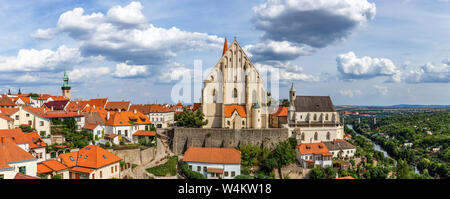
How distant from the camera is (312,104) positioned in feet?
134

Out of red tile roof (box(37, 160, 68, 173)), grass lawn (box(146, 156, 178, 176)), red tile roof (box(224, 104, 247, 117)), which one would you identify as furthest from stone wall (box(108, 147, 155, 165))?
red tile roof (box(224, 104, 247, 117))

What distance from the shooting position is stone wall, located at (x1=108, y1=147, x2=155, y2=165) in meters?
30.6

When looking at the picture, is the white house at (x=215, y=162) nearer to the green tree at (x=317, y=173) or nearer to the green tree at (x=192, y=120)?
the green tree at (x=192, y=120)

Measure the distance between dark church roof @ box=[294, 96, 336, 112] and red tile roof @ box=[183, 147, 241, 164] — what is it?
1405 centimetres

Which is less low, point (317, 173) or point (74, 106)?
Result: point (74, 106)

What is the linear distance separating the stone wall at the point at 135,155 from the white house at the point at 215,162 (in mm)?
5535

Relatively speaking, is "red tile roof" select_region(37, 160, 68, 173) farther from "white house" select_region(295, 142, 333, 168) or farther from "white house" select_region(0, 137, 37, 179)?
"white house" select_region(295, 142, 333, 168)

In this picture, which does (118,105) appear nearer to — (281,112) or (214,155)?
(214,155)

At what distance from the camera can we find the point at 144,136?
3788cm

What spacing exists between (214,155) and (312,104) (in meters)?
18.5

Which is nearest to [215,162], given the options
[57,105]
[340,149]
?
[340,149]
